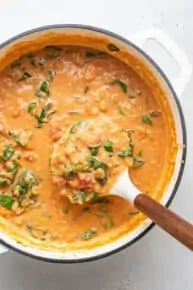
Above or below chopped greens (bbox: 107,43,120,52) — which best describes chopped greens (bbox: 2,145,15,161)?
below

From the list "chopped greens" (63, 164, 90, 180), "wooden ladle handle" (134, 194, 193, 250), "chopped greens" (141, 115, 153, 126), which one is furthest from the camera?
"chopped greens" (141, 115, 153, 126)

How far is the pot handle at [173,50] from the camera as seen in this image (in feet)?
5.13

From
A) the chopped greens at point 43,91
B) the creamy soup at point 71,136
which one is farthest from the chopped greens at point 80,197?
the chopped greens at point 43,91

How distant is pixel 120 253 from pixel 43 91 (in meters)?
0.38

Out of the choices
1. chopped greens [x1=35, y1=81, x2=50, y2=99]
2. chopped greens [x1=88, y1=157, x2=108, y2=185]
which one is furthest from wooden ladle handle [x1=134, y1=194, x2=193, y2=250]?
chopped greens [x1=35, y1=81, x2=50, y2=99]

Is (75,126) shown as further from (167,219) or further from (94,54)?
(167,219)

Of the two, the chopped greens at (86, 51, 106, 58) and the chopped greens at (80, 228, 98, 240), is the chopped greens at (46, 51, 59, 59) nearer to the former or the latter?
the chopped greens at (86, 51, 106, 58)

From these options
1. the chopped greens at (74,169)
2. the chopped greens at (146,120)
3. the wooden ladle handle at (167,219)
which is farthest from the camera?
the chopped greens at (146,120)

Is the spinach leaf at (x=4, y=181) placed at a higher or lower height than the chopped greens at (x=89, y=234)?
higher

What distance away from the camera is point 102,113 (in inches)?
63.2

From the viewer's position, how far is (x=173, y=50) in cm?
A: 158

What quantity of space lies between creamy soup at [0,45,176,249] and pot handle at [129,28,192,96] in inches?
2.2

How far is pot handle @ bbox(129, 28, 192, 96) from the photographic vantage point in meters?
1.56

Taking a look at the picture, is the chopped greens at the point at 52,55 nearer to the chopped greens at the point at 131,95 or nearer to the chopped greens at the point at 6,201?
the chopped greens at the point at 131,95
